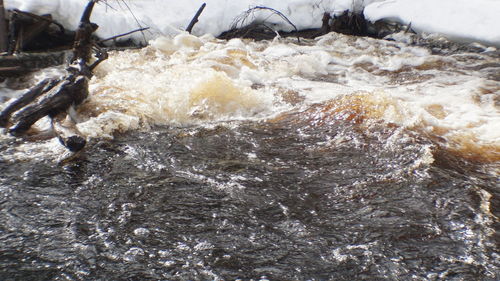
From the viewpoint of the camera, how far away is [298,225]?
3.11 metres

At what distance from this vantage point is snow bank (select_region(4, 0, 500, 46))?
27.3 ft

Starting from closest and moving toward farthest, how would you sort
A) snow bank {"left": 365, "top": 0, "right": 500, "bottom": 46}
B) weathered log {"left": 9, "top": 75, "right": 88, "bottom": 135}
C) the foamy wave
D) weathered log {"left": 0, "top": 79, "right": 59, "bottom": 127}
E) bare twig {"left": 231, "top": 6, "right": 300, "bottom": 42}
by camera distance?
weathered log {"left": 9, "top": 75, "right": 88, "bottom": 135} → weathered log {"left": 0, "top": 79, "right": 59, "bottom": 127} → the foamy wave → snow bank {"left": 365, "top": 0, "right": 500, "bottom": 46} → bare twig {"left": 231, "top": 6, "right": 300, "bottom": 42}

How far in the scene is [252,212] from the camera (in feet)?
10.6

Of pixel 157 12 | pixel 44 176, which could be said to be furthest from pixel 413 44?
pixel 44 176

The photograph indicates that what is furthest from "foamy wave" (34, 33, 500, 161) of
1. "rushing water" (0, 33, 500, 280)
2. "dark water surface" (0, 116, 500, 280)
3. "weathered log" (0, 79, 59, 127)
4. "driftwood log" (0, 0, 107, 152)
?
"dark water surface" (0, 116, 500, 280)

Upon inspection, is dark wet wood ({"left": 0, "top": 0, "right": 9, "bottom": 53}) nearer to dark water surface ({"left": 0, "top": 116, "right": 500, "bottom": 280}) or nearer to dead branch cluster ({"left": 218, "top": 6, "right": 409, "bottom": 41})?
dark water surface ({"left": 0, "top": 116, "right": 500, "bottom": 280})

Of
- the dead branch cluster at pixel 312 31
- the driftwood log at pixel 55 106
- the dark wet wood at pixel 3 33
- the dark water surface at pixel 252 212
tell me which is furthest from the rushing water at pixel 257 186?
the dead branch cluster at pixel 312 31

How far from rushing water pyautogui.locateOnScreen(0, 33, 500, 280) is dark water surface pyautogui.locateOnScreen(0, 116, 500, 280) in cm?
1

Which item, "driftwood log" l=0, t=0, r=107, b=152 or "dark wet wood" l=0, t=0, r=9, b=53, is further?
"dark wet wood" l=0, t=0, r=9, b=53

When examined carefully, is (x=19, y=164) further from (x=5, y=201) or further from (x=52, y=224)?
(x=52, y=224)

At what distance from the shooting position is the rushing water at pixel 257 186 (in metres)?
2.74

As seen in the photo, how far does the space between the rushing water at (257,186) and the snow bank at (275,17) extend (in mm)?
2675

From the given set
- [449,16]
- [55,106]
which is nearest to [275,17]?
[449,16]

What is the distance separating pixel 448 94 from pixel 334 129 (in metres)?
2.32
